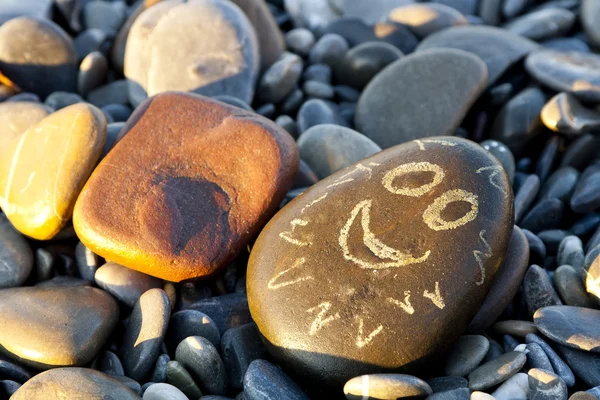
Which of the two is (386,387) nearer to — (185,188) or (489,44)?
(185,188)

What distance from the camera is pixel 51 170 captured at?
8.87ft

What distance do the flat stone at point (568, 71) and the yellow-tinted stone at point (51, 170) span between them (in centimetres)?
246

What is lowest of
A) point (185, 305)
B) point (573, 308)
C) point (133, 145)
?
point (185, 305)

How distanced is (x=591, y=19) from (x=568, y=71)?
1107 mm

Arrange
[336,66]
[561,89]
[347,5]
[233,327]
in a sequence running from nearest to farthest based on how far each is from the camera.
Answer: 1. [233,327]
2. [561,89]
3. [336,66]
4. [347,5]

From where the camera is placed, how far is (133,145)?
2799 mm

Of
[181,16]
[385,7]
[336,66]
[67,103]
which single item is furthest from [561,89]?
[67,103]

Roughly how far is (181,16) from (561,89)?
224 centimetres

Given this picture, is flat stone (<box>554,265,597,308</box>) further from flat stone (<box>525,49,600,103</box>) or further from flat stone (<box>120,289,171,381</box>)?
flat stone (<box>120,289,171,381</box>)

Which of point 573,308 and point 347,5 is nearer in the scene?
point 573,308

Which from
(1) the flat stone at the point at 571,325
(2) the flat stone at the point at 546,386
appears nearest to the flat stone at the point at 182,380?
(2) the flat stone at the point at 546,386

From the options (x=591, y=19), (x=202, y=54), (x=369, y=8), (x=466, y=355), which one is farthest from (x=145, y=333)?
(x=591, y=19)

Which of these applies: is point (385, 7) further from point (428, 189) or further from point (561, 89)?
point (428, 189)

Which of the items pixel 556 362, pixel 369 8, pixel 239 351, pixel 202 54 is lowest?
pixel 239 351
